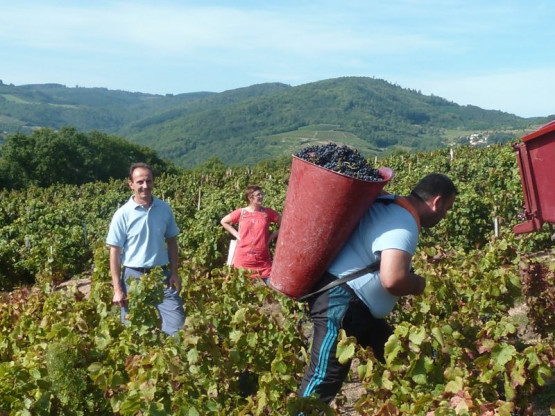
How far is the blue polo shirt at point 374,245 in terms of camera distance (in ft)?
9.27

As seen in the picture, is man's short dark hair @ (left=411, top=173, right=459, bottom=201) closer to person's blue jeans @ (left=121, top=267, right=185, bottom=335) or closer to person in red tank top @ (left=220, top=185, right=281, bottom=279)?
person's blue jeans @ (left=121, top=267, right=185, bottom=335)

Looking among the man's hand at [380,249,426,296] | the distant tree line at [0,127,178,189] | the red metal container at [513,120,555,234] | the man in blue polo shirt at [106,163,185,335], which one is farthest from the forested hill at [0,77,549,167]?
the man's hand at [380,249,426,296]

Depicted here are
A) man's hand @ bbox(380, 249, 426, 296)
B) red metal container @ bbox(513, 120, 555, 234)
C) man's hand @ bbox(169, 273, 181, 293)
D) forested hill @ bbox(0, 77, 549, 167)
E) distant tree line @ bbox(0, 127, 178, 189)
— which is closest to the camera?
man's hand @ bbox(380, 249, 426, 296)

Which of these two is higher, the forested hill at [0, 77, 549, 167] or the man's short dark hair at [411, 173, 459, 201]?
the forested hill at [0, 77, 549, 167]

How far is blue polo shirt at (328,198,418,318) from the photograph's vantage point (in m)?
2.82

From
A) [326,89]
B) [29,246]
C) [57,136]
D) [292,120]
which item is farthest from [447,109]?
[29,246]

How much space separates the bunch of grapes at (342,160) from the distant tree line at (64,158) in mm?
51687

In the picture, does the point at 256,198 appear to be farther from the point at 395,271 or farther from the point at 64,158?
the point at 64,158

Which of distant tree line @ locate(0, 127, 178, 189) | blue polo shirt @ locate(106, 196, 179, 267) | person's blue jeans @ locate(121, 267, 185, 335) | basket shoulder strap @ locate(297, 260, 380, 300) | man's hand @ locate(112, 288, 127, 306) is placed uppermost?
distant tree line @ locate(0, 127, 178, 189)

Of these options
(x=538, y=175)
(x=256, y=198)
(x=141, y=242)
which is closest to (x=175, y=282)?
(x=141, y=242)

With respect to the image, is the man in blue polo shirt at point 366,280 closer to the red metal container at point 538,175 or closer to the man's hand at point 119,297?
the red metal container at point 538,175

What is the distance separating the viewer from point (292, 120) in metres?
172

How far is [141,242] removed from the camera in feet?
15.3

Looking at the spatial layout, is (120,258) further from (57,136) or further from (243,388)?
(57,136)
